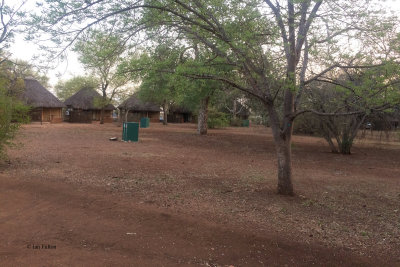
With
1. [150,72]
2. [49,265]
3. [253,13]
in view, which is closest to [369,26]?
[253,13]

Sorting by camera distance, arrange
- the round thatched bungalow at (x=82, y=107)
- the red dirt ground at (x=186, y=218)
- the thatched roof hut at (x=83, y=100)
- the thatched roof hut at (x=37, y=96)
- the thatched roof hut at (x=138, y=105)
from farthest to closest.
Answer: the thatched roof hut at (x=138, y=105) < the thatched roof hut at (x=83, y=100) < the round thatched bungalow at (x=82, y=107) < the thatched roof hut at (x=37, y=96) < the red dirt ground at (x=186, y=218)

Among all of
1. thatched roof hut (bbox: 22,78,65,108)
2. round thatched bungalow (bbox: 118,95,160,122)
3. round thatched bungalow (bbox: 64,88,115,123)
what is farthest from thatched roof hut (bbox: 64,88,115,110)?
thatched roof hut (bbox: 22,78,65,108)

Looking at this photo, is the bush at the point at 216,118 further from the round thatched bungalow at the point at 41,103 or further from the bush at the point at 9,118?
the bush at the point at 9,118

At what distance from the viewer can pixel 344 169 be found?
38.9 ft

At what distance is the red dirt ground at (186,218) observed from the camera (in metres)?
4.04

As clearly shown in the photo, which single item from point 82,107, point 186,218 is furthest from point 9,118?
point 82,107

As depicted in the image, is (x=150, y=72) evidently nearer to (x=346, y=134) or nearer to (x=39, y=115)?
(x=346, y=134)

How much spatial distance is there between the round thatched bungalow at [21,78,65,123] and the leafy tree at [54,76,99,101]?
432 centimetres

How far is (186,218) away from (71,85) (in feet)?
192

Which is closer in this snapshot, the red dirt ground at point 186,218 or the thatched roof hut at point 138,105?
the red dirt ground at point 186,218

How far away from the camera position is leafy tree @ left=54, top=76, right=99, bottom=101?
36.5 m

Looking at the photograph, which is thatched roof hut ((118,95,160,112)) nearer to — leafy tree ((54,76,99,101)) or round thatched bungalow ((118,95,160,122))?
round thatched bungalow ((118,95,160,122))

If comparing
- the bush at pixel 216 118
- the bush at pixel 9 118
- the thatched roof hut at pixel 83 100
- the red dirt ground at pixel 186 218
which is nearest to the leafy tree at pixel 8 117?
the bush at pixel 9 118

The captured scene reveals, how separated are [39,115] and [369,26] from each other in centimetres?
3541
